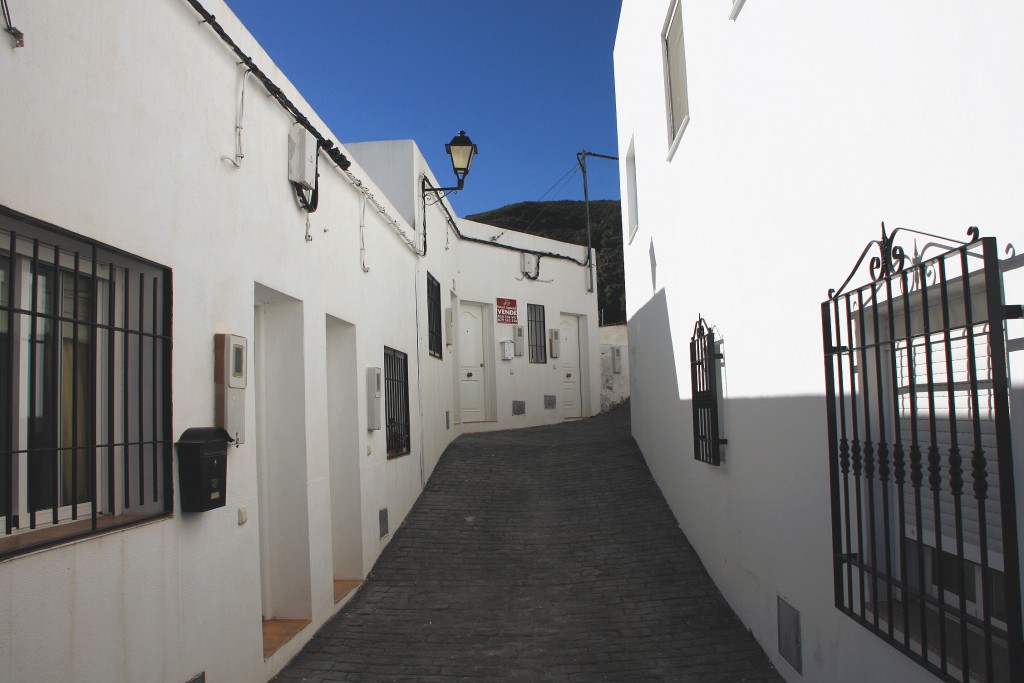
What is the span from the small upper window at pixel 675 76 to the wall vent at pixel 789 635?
4064mm

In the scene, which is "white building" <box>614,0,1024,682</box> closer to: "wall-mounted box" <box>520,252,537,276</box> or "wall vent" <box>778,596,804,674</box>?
"wall vent" <box>778,596,804,674</box>

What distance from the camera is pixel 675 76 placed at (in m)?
7.47

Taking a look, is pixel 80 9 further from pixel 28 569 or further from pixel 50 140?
pixel 28 569

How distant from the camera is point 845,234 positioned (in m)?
3.78

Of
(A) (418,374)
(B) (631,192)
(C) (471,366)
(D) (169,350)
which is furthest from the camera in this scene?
(C) (471,366)

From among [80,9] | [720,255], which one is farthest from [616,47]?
[80,9]

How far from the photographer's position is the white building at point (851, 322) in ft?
8.59

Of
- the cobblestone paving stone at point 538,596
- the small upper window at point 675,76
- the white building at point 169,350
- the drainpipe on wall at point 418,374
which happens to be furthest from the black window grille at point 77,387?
the drainpipe on wall at point 418,374

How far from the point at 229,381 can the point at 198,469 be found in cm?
59

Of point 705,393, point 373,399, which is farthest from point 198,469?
point 705,393

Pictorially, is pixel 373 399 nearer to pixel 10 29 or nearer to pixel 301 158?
pixel 301 158

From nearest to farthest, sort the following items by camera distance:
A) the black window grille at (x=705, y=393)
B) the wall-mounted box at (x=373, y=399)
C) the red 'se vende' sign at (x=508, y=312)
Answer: the black window grille at (x=705, y=393), the wall-mounted box at (x=373, y=399), the red 'se vende' sign at (x=508, y=312)

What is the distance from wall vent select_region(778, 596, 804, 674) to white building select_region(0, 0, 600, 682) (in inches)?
129

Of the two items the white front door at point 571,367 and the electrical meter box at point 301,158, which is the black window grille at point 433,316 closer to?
the white front door at point 571,367
